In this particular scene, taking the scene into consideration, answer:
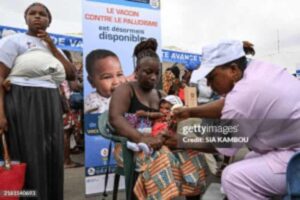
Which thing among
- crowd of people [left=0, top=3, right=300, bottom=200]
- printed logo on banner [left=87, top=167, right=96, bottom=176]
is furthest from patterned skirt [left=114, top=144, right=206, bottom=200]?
printed logo on banner [left=87, top=167, right=96, bottom=176]

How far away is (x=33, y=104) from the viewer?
2.71 meters

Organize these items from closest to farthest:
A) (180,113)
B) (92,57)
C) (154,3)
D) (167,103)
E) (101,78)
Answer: (180,113) → (167,103) → (92,57) → (101,78) → (154,3)

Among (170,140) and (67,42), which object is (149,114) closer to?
(170,140)

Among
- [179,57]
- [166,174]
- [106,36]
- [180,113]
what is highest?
[106,36]

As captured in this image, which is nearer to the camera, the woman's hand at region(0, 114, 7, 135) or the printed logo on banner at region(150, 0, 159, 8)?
the woman's hand at region(0, 114, 7, 135)

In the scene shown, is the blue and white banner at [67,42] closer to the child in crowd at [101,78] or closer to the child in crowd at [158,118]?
the child in crowd at [101,78]

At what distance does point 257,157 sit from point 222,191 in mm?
235

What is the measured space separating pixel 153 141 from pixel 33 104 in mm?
889

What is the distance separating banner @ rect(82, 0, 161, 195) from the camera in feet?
13.3

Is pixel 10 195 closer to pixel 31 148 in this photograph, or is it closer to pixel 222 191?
pixel 31 148

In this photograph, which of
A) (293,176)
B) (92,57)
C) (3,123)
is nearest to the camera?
(293,176)

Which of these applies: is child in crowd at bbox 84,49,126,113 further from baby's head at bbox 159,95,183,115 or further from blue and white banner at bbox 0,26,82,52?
blue and white banner at bbox 0,26,82,52

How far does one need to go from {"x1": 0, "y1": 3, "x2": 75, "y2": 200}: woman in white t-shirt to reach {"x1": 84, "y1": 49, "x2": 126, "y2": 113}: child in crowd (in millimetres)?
1255

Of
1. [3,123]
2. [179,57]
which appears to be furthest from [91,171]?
[179,57]
